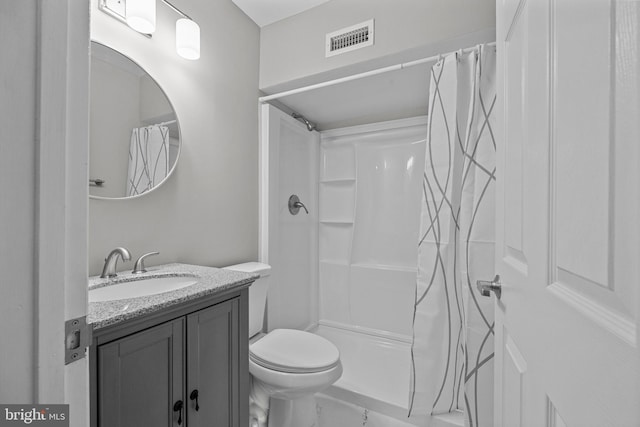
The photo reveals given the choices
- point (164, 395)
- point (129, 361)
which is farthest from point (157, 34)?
point (164, 395)

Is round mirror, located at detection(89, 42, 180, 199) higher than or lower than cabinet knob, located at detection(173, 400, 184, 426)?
higher

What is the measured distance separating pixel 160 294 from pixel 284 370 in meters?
0.70

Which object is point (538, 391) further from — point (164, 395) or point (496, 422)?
point (164, 395)

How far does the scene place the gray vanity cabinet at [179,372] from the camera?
0.71 m

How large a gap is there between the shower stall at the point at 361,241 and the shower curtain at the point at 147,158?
651mm

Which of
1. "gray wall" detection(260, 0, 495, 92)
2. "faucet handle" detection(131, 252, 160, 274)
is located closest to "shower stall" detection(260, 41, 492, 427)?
"gray wall" detection(260, 0, 495, 92)

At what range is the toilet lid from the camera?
1286 millimetres

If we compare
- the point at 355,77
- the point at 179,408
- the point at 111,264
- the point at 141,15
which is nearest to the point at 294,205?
the point at 355,77

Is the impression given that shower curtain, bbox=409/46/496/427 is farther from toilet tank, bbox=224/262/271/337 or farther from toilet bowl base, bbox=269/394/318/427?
toilet tank, bbox=224/262/271/337

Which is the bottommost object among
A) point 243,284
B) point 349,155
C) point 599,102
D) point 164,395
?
point 164,395

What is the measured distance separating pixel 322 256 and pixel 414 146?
1.17 metres

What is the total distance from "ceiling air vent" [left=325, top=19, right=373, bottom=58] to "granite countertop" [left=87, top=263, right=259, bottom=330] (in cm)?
133

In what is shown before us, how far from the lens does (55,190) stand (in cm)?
41

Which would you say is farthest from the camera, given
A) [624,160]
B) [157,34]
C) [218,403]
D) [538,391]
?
[157,34]
